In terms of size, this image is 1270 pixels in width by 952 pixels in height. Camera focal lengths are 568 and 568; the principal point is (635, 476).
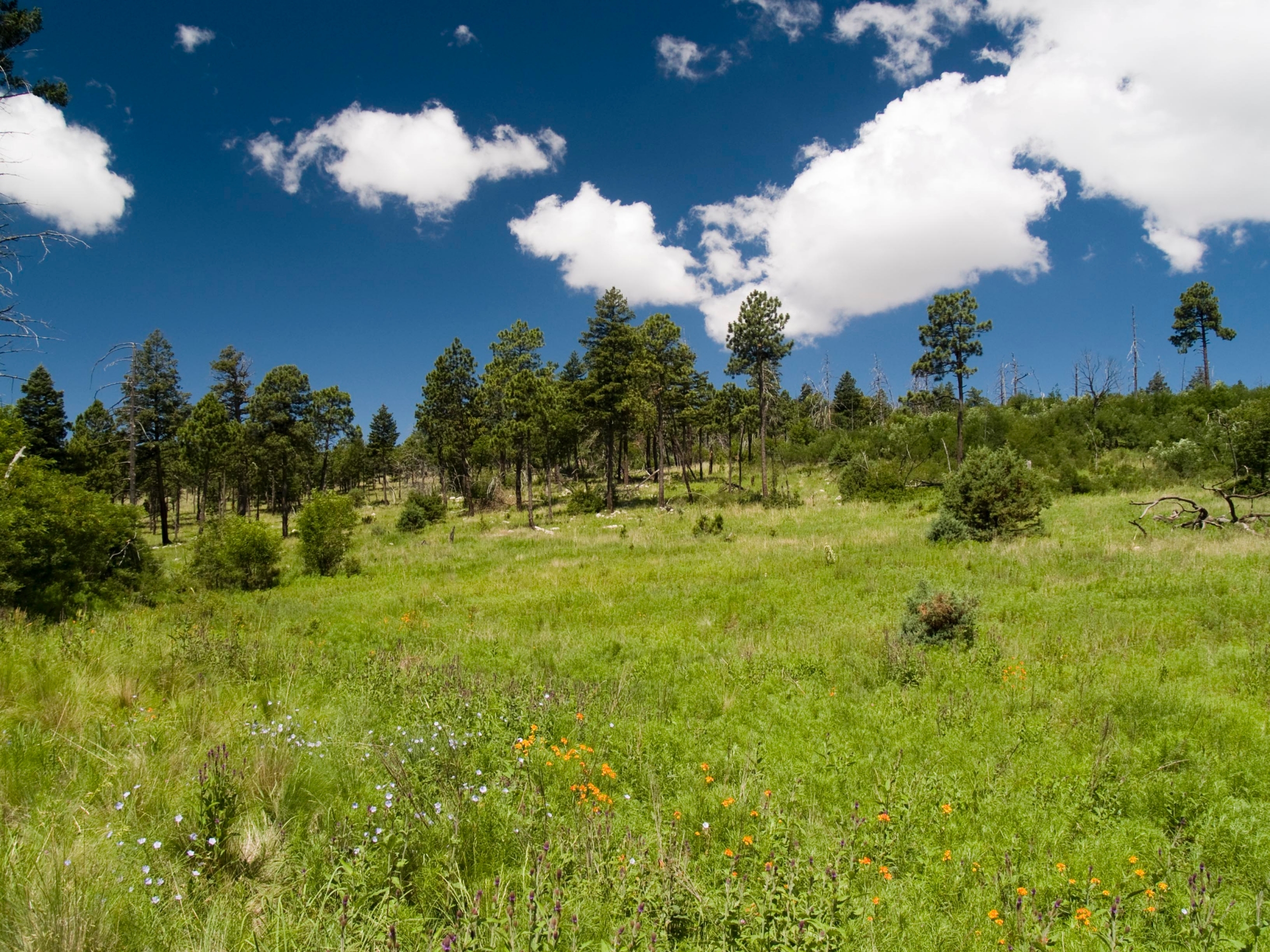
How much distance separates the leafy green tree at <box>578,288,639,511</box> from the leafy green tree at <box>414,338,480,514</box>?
11.9 m

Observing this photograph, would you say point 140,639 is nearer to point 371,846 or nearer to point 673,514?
point 371,846

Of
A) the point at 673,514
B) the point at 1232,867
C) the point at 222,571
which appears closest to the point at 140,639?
the point at 1232,867

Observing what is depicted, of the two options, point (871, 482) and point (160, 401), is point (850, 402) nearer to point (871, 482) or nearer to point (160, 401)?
point (871, 482)

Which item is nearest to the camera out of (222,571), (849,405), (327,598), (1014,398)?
(327,598)

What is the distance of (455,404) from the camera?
4606cm

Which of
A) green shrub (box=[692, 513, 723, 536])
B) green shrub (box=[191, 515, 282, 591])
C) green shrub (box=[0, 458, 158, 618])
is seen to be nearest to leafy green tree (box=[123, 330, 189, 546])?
green shrub (box=[191, 515, 282, 591])

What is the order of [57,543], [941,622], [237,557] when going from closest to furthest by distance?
[941,622] → [57,543] → [237,557]

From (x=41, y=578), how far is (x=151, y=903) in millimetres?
13580

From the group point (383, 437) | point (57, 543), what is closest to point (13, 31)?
point (57, 543)

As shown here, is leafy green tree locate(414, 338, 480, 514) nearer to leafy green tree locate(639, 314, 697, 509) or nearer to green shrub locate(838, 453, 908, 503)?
leafy green tree locate(639, 314, 697, 509)

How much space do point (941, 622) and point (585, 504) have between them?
30733 millimetres

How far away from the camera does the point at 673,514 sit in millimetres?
33750

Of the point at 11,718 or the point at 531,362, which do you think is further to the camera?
the point at 531,362

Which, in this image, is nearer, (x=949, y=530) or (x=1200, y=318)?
(x=949, y=530)
